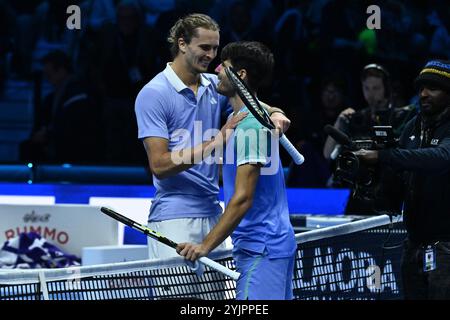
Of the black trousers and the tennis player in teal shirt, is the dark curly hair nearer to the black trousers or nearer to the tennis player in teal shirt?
the tennis player in teal shirt

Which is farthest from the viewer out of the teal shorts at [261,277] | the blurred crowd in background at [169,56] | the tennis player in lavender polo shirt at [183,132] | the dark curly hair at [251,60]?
the blurred crowd in background at [169,56]

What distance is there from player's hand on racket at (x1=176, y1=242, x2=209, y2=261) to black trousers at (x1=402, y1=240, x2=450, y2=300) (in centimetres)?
100

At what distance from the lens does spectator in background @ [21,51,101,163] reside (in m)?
11.5

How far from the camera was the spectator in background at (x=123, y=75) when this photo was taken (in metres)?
11.5

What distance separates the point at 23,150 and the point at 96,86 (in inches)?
39.5

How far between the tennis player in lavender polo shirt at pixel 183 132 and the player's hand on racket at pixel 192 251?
0.41m

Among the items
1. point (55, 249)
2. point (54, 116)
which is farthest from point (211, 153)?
point (54, 116)

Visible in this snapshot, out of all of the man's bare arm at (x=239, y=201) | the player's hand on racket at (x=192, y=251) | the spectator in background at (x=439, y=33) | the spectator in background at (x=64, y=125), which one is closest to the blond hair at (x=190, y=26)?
the man's bare arm at (x=239, y=201)

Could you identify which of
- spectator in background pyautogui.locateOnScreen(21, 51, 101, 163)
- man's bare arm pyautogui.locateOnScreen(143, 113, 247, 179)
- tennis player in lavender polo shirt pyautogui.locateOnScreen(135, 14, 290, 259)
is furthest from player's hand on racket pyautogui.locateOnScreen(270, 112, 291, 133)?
spectator in background pyautogui.locateOnScreen(21, 51, 101, 163)

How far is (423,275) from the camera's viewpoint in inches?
200

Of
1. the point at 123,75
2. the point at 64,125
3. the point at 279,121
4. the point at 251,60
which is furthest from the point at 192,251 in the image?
the point at 123,75

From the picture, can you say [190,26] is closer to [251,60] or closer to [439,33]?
[251,60]

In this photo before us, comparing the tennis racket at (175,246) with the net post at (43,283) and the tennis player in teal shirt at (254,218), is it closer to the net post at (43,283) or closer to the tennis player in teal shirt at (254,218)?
the tennis player in teal shirt at (254,218)
